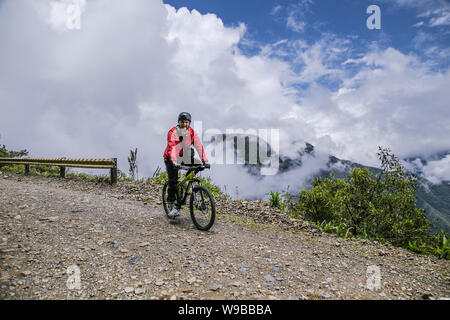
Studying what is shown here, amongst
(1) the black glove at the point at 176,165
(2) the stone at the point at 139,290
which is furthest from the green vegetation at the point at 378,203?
(2) the stone at the point at 139,290

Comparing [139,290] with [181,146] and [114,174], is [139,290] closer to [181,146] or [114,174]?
[181,146]

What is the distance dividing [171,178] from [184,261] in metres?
2.79

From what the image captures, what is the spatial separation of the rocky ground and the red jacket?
5.93 ft

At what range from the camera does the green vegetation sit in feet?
32.2

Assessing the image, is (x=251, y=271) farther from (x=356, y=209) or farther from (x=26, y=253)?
(x=356, y=209)

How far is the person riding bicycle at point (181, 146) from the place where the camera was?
242 inches

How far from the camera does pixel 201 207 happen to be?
19.7 ft

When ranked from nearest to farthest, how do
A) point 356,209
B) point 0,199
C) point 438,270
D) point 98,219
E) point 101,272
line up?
point 101,272 → point 438,270 → point 98,219 → point 0,199 → point 356,209

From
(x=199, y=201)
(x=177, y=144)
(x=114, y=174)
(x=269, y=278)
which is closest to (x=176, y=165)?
(x=177, y=144)

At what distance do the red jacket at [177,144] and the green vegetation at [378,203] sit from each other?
184 inches
